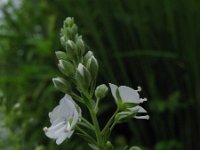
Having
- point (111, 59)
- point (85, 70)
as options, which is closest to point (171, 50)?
point (111, 59)

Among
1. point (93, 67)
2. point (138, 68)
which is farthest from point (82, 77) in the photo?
point (138, 68)

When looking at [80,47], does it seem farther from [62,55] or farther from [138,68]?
[138,68]

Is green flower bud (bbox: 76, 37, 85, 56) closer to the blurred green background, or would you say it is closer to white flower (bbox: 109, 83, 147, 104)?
white flower (bbox: 109, 83, 147, 104)

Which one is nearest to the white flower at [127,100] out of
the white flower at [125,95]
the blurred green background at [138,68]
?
the white flower at [125,95]

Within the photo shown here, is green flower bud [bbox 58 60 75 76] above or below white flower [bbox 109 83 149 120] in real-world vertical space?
above

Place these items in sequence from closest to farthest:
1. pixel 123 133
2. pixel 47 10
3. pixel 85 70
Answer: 1. pixel 85 70
2. pixel 123 133
3. pixel 47 10

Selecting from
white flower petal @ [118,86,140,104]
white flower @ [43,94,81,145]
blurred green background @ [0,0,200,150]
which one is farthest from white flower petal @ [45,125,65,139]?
blurred green background @ [0,0,200,150]

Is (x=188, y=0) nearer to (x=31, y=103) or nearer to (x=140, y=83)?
(x=140, y=83)
